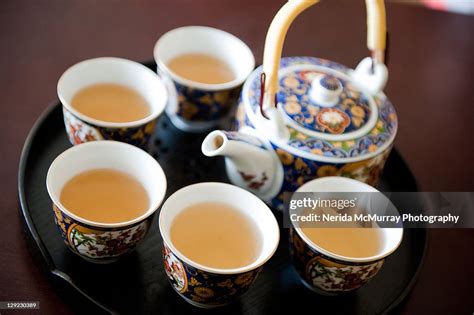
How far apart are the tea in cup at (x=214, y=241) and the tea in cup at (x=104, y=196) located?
0.05 meters

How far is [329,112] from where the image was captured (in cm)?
97

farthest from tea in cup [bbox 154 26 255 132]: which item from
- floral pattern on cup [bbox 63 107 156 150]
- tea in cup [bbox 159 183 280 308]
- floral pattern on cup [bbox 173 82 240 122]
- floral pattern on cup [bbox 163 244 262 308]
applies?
floral pattern on cup [bbox 163 244 262 308]

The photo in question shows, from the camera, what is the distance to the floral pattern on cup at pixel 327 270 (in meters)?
0.83

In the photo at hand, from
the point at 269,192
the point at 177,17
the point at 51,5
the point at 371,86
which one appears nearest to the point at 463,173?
the point at 371,86

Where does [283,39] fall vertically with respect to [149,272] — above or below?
above

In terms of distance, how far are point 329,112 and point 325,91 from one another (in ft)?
0.11

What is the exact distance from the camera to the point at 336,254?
33.2 inches

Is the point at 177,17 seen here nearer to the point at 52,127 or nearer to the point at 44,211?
the point at 52,127

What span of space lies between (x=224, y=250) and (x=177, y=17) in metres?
0.68

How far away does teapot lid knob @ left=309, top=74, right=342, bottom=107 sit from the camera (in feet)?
3.17

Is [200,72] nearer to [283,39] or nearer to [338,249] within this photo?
[283,39]

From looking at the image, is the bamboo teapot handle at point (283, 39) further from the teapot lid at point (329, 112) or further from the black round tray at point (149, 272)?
the black round tray at point (149, 272)

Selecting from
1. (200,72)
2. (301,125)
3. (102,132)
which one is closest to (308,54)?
(200,72)

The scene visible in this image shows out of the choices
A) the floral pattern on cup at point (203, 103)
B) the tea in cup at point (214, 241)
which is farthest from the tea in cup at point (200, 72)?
the tea in cup at point (214, 241)
